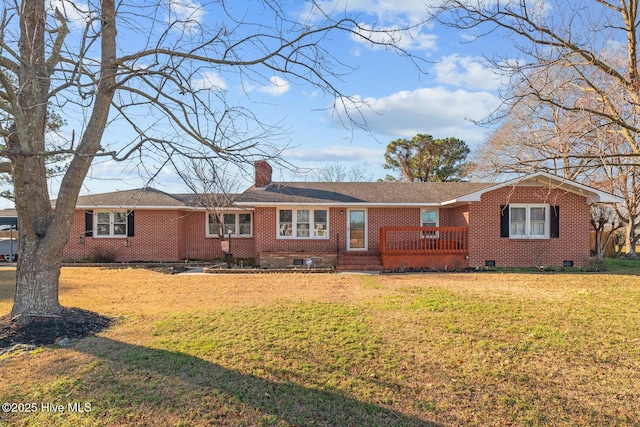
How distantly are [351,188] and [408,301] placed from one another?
33.3ft

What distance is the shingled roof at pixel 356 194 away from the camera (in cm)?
1516

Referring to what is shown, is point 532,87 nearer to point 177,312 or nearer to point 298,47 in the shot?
point 298,47

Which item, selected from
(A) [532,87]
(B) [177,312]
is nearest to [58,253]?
(B) [177,312]

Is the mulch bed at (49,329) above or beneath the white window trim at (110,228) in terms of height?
beneath

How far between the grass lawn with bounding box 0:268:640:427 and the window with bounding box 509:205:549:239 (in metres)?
6.67

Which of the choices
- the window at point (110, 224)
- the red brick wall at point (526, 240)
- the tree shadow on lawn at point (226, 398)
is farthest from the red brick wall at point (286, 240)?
the tree shadow on lawn at point (226, 398)

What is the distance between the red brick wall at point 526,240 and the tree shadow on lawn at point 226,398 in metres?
11.8

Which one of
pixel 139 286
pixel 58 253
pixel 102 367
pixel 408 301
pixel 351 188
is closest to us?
pixel 102 367

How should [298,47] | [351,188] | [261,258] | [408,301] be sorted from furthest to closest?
1. [351,188]
2. [261,258]
3. [408,301]
4. [298,47]

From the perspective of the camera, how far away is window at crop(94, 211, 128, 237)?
54.9 ft

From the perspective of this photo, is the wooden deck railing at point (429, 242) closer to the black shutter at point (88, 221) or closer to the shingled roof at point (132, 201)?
the shingled roof at point (132, 201)

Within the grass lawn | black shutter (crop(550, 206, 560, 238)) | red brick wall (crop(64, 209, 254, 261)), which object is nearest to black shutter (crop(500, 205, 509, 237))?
black shutter (crop(550, 206, 560, 238))

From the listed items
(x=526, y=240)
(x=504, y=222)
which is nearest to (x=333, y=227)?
(x=504, y=222)

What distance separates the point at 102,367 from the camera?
14.2 ft
